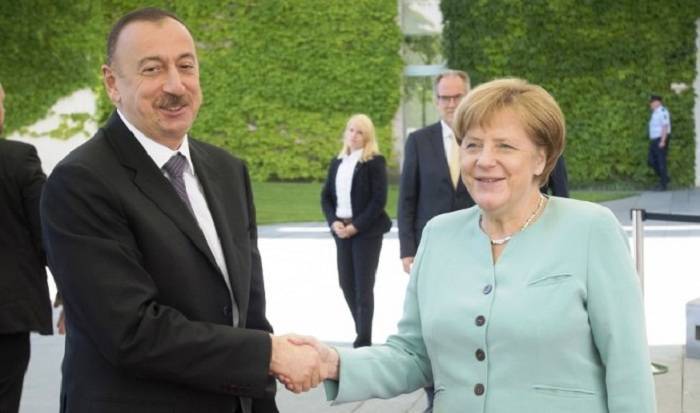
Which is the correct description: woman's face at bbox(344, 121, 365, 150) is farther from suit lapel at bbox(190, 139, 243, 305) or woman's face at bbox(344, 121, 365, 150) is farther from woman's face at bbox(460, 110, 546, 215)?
woman's face at bbox(460, 110, 546, 215)

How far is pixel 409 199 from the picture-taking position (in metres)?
7.49

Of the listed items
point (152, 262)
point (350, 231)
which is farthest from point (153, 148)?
point (350, 231)

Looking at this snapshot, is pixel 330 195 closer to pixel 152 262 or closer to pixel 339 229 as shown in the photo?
pixel 339 229

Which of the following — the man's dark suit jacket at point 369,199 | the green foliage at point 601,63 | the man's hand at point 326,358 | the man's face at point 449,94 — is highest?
the green foliage at point 601,63

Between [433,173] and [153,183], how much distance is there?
4.22 m

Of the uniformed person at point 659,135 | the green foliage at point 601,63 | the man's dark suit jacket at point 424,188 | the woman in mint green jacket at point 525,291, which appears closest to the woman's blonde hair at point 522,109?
the woman in mint green jacket at point 525,291

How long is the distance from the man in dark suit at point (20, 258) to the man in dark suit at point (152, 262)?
1.98m

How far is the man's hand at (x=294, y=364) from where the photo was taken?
331cm

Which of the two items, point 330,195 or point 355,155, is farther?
point 330,195

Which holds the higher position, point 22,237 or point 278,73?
point 278,73

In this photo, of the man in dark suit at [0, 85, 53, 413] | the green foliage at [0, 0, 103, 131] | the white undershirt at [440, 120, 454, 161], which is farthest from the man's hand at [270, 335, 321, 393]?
the green foliage at [0, 0, 103, 131]

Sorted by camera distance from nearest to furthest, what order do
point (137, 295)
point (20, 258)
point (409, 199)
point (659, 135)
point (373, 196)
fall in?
point (137, 295) < point (20, 258) < point (409, 199) < point (373, 196) < point (659, 135)

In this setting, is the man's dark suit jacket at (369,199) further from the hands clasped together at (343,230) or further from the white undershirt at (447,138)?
the white undershirt at (447,138)

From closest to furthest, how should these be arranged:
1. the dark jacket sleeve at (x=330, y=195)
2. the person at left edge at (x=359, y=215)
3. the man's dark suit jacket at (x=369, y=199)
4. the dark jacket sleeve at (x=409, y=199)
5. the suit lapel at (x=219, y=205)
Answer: the suit lapel at (x=219, y=205) → the dark jacket sleeve at (x=409, y=199) → the person at left edge at (x=359, y=215) → the man's dark suit jacket at (x=369, y=199) → the dark jacket sleeve at (x=330, y=195)
